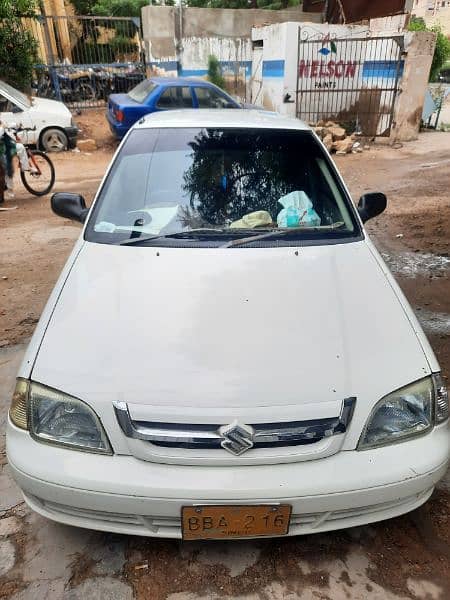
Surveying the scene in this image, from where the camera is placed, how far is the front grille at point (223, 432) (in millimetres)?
1579

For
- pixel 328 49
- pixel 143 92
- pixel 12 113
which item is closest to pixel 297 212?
pixel 12 113

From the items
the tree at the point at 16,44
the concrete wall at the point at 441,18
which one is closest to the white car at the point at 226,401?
the tree at the point at 16,44

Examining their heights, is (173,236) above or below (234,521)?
above

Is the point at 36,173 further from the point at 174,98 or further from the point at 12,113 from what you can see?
the point at 174,98

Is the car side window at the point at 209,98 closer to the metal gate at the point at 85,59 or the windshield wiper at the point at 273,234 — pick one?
the metal gate at the point at 85,59

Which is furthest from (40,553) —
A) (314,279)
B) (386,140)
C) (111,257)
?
(386,140)

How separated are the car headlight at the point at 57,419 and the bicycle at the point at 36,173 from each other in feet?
20.7

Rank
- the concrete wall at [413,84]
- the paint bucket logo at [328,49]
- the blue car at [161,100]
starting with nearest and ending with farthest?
the blue car at [161,100] → the concrete wall at [413,84] → the paint bucket logo at [328,49]

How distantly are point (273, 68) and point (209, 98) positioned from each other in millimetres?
3160

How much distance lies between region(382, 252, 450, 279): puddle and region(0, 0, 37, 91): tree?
10403 millimetres

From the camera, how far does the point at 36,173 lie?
738 cm

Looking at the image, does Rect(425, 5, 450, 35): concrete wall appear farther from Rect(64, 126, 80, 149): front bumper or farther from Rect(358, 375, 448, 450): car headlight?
Rect(358, 375, 448, 450): car headlight

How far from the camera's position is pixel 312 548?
194 cm

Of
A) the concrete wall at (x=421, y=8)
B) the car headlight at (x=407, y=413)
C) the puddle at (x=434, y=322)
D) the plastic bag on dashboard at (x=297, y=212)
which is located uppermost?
the concrete wall at (x=421, y=8)
